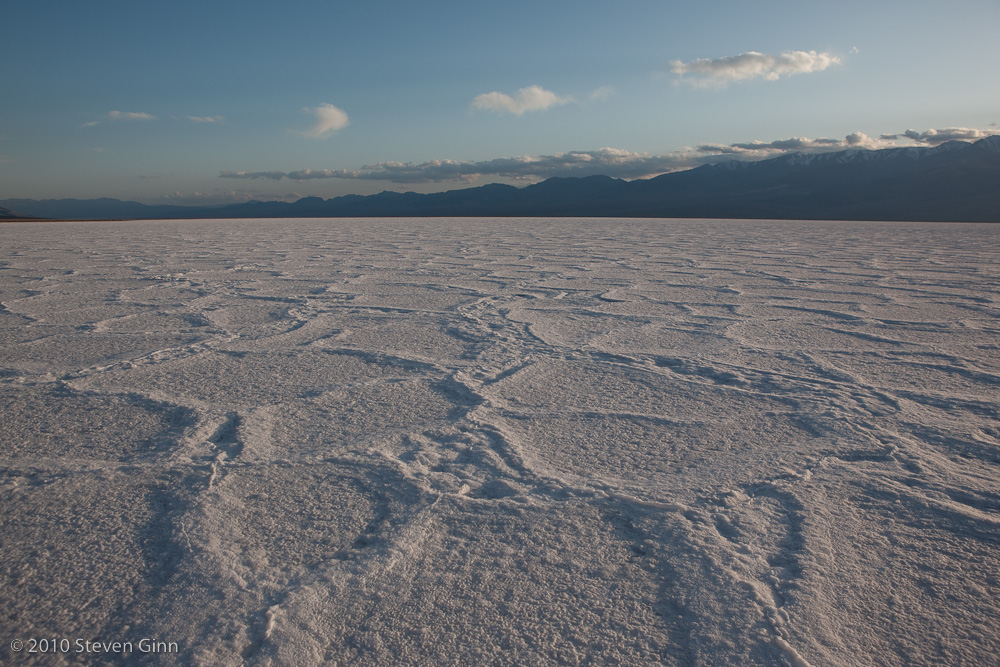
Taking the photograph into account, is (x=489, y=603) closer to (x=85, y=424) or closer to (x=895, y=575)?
(x=895, y=575)

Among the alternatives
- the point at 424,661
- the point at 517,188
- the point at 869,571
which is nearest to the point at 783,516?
the point at 869,571

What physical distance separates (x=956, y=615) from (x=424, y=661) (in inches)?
37.7

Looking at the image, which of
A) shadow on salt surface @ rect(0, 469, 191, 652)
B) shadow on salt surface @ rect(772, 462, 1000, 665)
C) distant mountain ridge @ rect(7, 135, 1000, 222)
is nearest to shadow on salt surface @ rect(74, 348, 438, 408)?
shadow on salt surface @ rect(0, 469, 191, 652)

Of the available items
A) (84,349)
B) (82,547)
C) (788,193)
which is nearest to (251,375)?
(84,349)

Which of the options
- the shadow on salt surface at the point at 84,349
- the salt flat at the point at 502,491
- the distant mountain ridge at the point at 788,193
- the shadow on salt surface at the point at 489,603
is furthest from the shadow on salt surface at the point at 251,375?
the distant mountain ridge at the point at 788,193

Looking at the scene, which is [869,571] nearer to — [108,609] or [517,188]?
[108,609]

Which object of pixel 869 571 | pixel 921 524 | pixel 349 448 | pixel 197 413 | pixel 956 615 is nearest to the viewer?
pixel 956 615

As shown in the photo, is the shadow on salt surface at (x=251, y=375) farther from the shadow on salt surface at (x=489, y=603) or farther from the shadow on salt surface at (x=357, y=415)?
the shadow on salt surface at (x=489, y=603)

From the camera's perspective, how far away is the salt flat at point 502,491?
96 cm

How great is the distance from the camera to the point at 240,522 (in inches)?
49.7

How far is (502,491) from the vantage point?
4.54 feet

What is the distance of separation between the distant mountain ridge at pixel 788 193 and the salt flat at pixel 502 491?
56108 millimetres

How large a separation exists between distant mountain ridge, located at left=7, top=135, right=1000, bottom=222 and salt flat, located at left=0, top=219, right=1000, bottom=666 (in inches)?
2209

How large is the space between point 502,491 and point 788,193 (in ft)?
375
